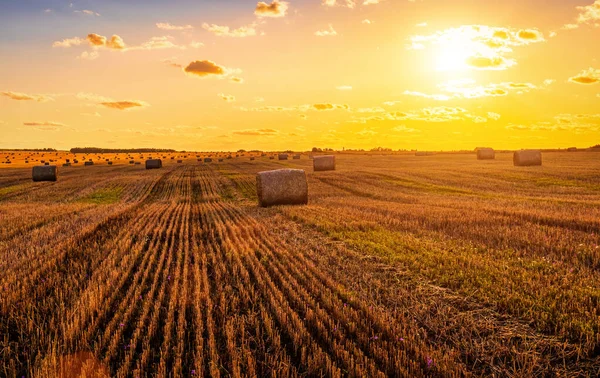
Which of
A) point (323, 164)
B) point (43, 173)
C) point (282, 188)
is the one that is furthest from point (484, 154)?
point (43, 173)

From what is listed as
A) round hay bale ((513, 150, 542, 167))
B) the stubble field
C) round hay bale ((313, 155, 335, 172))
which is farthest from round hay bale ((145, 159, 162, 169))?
round hay bale ((513, 150, 542, 167))

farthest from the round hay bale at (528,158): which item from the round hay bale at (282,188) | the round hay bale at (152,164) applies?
the round hay bale at (152,164)

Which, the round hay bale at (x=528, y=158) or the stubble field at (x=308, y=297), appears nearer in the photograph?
the stubble field at (x=308, y=297)

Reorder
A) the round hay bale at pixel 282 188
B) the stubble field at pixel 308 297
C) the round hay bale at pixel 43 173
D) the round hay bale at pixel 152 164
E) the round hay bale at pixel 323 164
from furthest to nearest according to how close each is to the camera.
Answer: the round hay bale at pixel 152 164 < the round hay bale at pixel 323 164 < the round hay bale at pixel 43 173 < the round hay bale at pixel 282 188 < the stubble field at pixel 308 297

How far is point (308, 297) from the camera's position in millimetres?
5891

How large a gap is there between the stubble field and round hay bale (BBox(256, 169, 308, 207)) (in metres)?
4.49

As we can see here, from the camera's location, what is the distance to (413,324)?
5.07 meters

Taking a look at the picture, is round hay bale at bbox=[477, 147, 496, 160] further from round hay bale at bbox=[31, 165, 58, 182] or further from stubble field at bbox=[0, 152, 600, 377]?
round hay bale at bbox=[31, 165, 58, 182]

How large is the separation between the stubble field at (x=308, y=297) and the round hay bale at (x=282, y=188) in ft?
14.7

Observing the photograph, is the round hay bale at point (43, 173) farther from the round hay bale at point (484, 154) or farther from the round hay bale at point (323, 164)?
the round hay bale at point (484, 154)

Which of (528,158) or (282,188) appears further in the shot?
(528,158)

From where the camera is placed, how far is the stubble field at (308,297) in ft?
13.8

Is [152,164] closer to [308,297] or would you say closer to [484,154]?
[484,154]

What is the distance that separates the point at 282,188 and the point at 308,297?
1183 cm
